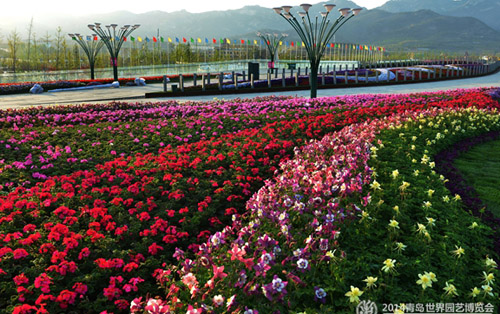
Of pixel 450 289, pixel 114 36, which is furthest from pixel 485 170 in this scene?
pixel 114 36

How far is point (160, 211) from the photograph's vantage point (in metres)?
5.11

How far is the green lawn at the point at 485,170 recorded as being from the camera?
589 cm

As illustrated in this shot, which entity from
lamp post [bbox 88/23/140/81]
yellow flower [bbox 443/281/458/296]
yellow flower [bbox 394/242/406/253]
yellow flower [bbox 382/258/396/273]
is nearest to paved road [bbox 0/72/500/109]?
lamp post [bbox 88/23/140/81]

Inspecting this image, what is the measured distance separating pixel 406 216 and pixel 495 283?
40.2 inches

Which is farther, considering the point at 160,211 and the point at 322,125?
the point at 322,125

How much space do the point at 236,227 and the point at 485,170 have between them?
211 inches

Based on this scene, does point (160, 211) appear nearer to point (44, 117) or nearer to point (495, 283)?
point (495, 283)

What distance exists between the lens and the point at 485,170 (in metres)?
7.11

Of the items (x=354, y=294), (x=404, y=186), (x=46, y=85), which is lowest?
(x=354, y=294)

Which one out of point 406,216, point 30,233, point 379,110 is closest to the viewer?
point 406,216

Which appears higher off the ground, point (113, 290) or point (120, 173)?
point (120, 173)

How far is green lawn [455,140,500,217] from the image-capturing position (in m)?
5.89

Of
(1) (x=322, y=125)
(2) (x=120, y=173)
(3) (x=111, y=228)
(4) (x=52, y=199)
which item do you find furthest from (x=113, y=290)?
(1) (x=322, y=125)

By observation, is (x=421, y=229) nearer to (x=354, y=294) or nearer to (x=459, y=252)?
(x=459, y=252)
